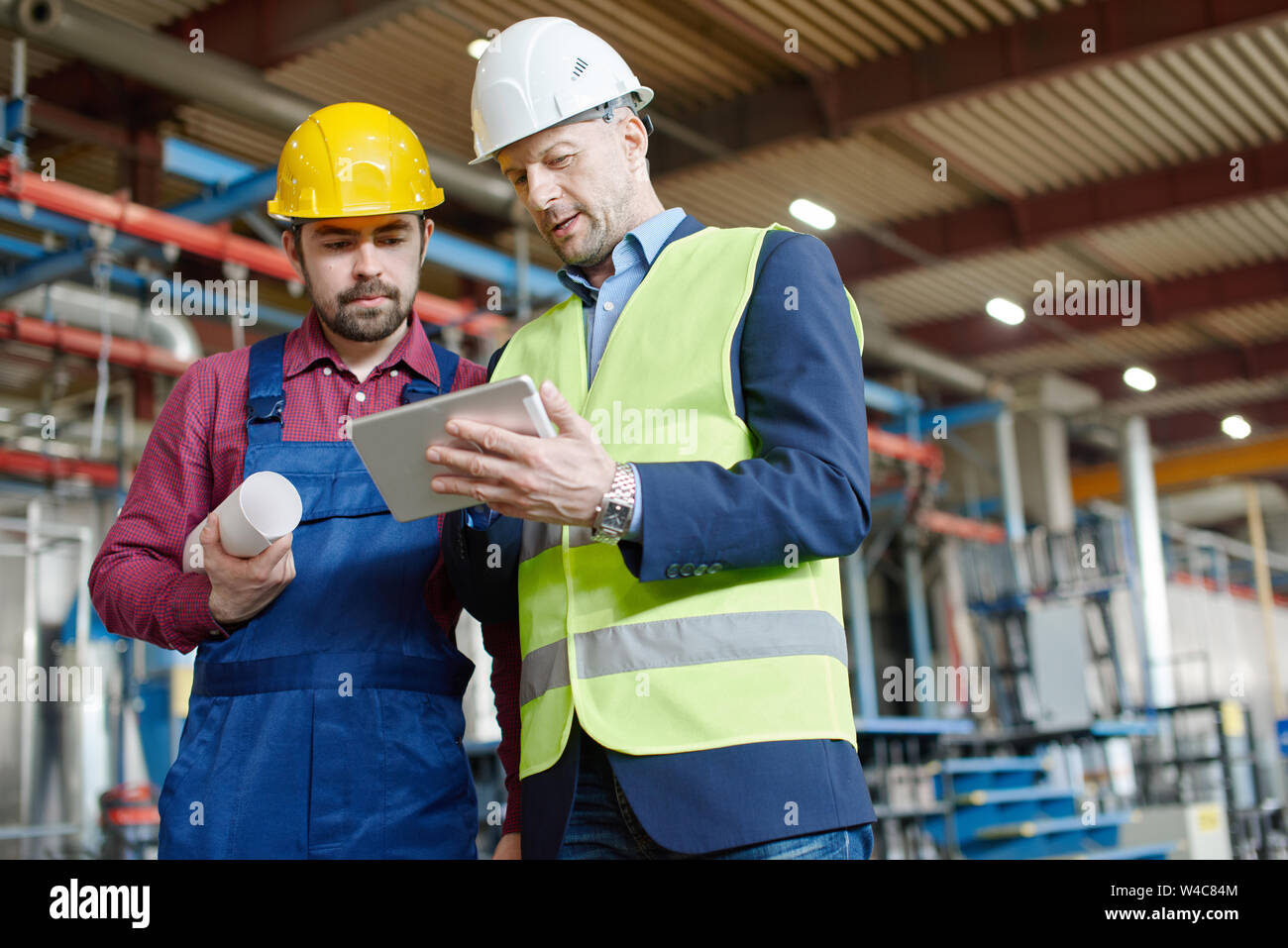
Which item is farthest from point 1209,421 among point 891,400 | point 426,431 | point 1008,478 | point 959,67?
point 426,431

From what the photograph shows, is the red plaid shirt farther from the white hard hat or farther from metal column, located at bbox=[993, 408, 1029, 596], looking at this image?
metal column, located at bbox=[993, 408, 1029, 596]

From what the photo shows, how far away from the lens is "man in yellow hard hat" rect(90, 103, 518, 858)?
6.53 feet

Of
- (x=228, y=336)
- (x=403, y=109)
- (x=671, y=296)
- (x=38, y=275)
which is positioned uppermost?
(x=403, y=109)

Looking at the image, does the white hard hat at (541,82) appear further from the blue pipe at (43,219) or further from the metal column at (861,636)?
the metal column at (861,636)

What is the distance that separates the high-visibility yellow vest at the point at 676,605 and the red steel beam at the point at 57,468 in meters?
8.76

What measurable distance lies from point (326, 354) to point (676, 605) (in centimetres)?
105

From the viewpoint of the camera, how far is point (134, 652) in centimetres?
848

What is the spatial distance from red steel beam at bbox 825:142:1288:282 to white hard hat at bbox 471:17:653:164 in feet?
31.9

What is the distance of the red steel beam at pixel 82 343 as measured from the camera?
325 inches

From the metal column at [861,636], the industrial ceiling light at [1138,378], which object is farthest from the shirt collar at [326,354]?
the industrial ceiling light at [1138,378]

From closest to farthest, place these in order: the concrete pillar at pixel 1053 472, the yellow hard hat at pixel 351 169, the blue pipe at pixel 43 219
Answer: the yellow hard hat at pixel 351 169
the blue pipe at pixel 43 219
the concrete pillar at pixel 1053 472
